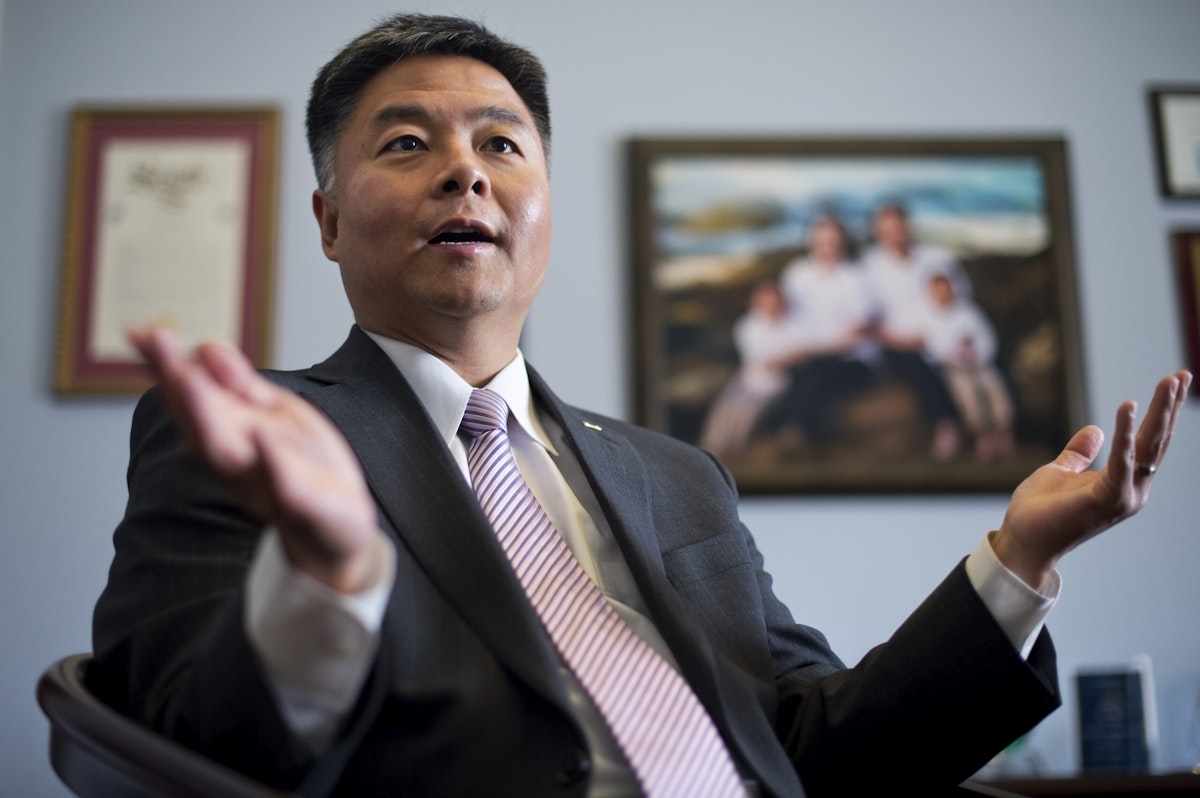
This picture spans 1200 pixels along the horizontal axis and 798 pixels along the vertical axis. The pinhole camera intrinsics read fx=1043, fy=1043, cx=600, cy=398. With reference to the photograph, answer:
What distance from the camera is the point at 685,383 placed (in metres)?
2.53

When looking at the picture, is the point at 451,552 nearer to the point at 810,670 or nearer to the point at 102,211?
the point at 810,670

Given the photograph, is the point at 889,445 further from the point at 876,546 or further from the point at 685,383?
the point at 685,383

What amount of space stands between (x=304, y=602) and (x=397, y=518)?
13.2 inches

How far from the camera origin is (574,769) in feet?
3.06

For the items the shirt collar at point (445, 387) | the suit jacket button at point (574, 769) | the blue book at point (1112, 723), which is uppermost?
the shirt collar at point (445, 387)

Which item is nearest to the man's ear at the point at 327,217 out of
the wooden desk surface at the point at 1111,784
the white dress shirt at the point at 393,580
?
the white dress shirt at the point at 393,580

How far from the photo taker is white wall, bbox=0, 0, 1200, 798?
94.7 inches

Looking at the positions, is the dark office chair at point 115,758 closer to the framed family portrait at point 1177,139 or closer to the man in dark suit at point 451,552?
the man in dark suit at point 451,552

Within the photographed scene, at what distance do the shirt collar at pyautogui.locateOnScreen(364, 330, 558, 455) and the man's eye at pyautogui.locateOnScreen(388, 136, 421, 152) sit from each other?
0.25 m

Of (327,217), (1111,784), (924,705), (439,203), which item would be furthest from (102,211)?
(1111,784)

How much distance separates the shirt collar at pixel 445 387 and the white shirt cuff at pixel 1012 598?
0.53 m

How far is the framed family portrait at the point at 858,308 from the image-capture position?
2521 mm

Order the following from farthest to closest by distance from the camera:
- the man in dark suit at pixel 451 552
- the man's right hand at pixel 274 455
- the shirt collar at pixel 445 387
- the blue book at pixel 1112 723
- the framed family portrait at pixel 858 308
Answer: the framed family portrait at pixel 858 308, the blue book at pixel 1112 723, the shirt collar at pixel 445 387, the man in dark suit at pixel 451 552, the man's right hand at pixel 274 455

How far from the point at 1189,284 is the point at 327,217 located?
7.24 feet
